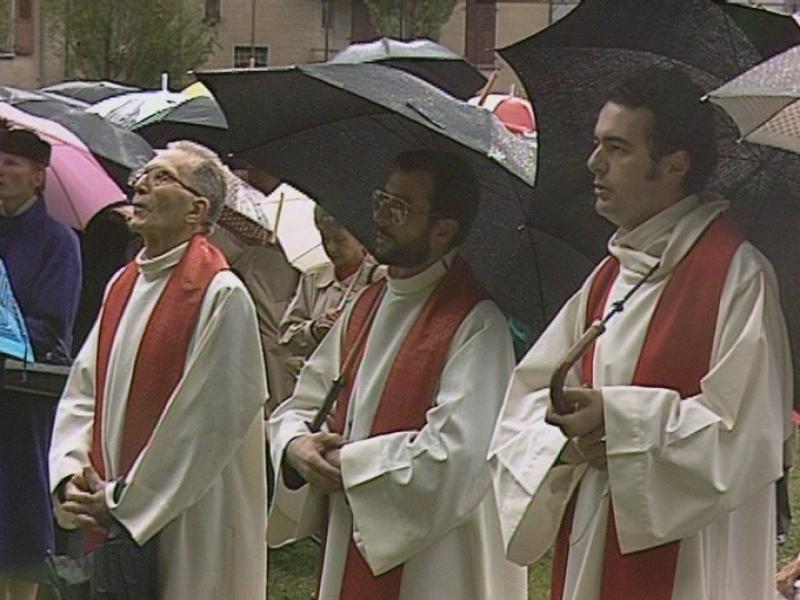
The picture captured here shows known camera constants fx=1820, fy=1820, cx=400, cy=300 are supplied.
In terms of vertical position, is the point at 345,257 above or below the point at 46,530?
above

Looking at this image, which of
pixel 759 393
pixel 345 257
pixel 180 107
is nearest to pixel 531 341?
pixel 759 393

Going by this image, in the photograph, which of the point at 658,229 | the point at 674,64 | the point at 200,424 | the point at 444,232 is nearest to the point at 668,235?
the point at 658,229

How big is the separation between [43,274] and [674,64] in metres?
2.75

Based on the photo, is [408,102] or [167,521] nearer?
[408,102]

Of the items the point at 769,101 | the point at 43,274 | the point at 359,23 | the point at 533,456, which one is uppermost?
the point at 769,101

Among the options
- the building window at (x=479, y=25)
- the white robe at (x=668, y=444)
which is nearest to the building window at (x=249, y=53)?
the building window at (x=479, y=25)

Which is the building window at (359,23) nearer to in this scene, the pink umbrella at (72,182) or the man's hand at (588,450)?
the pink umbrella at (72,182)

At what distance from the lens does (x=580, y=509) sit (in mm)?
3750

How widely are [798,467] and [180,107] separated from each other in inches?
186

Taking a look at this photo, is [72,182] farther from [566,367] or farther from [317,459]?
[566,367]

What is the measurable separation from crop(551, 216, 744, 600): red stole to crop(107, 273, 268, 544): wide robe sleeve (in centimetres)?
130

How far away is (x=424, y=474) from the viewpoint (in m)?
4.15

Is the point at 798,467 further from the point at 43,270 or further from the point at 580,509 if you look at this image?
the point at 580,509

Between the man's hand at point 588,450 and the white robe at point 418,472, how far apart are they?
20.3 inches
